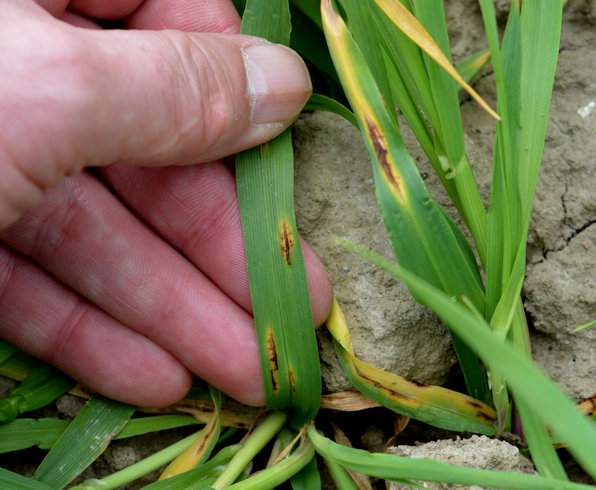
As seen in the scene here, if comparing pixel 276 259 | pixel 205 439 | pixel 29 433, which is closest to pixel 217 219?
pixel 276 259

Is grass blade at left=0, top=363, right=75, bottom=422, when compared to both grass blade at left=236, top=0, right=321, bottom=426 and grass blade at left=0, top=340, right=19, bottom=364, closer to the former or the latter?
grass blade at left=0, top=340, right=19, bottom=364

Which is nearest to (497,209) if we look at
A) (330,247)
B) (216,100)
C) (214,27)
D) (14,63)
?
(330,247)

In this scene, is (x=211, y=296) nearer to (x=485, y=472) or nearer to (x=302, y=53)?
(x=302, y=53)

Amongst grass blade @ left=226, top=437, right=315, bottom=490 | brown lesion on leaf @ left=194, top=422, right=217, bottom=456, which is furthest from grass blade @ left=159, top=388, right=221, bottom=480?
grass blade @ left=226, top=437, right=315, bottom=490

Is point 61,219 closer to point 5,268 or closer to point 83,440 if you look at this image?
point 5,268

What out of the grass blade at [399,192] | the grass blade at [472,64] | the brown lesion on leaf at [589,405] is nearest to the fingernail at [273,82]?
the grass blade at [399,192]

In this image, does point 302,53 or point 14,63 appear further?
point 302,53
